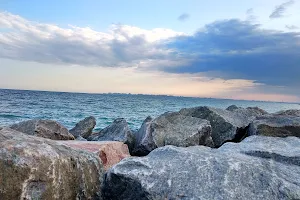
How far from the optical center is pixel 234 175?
4996mm

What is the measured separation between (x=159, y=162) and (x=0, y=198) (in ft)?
7.69

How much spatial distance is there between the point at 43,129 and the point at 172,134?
464cm

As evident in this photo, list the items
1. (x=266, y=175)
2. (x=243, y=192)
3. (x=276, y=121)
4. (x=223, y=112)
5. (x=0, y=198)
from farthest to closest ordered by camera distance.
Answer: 1. (x=223, y=112)
2. (x=276, y=121)
3. (x=266, y=175)
4. (x=243, y=192)
5. (x=0, y=198)

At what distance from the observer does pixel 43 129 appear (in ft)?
39.2

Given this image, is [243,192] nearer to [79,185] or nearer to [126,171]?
[126,171]

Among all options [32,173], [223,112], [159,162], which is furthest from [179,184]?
[223,112]

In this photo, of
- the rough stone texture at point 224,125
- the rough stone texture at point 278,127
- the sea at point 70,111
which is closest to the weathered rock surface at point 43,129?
the rough stone texture at point 224,125

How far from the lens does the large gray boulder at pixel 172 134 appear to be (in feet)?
35.7

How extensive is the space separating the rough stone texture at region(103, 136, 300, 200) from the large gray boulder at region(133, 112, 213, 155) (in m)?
5.09

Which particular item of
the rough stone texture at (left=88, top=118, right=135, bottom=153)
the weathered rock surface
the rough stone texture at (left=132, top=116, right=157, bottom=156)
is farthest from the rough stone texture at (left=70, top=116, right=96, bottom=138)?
the rough stone texture at (left=132, top=116, right=157, bottom=156)

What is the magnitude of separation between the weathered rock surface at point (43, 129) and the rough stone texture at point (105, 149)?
12.8 ft

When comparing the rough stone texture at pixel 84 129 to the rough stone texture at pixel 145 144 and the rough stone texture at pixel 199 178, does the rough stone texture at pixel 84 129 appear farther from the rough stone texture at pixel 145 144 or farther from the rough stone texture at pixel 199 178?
the rough stone texture at pixel 199 178

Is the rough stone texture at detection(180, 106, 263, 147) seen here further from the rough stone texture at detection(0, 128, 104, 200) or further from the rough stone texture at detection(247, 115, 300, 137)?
the rough stone texture at detection(0, 128, 104, 200)

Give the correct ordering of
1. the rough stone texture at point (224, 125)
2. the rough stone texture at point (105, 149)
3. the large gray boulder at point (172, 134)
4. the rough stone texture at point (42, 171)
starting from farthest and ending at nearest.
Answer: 1. the rough stone texture at point (224, 125)
2. the large gray boulder at point (172, 134)
3. the rough stone texture at point (105, 149)
4. the rough stone texture at point (42, 171)
